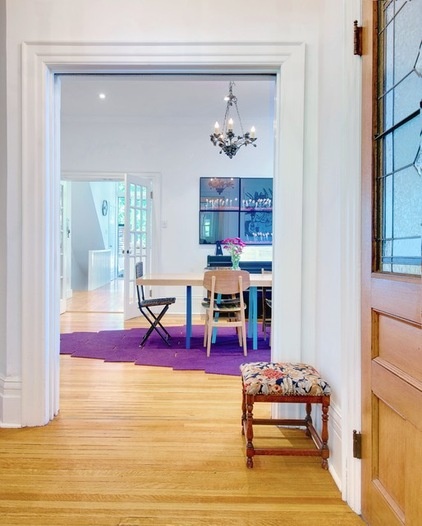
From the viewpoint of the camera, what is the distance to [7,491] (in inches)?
64.8

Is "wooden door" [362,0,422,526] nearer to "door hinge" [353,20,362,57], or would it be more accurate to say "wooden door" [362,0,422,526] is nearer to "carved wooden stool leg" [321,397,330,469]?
"door hinge" [353,20,362,57]

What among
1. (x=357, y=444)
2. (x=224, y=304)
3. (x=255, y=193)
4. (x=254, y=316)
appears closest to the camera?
(x=357, y=444)

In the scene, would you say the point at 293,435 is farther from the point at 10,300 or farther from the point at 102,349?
the point at 102,349

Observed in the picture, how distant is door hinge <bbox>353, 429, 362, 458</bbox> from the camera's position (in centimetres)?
155

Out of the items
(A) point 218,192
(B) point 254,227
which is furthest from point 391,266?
(A) point 218,192

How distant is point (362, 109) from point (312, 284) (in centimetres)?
99

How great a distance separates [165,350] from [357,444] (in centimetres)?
274

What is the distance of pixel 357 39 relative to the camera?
1.60m

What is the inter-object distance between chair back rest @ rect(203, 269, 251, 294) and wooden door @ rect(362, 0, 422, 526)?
2388 mm

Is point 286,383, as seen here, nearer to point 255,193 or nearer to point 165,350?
point 165,350

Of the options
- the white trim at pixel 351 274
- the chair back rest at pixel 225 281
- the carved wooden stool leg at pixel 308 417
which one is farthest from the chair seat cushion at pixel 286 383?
the chair back rest at pixel 225 281

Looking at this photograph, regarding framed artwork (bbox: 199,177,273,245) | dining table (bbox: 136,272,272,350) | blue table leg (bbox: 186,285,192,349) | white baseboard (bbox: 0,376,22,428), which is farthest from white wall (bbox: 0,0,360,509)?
framed artwork (bbox: 199,177,273,245)

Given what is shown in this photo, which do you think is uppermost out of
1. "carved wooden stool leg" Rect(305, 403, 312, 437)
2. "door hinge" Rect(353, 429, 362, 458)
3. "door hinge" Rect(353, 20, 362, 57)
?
"door hinge" Rect(353, 20, 362, 57)

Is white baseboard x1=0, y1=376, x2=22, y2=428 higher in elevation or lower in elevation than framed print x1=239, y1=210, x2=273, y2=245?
lower
